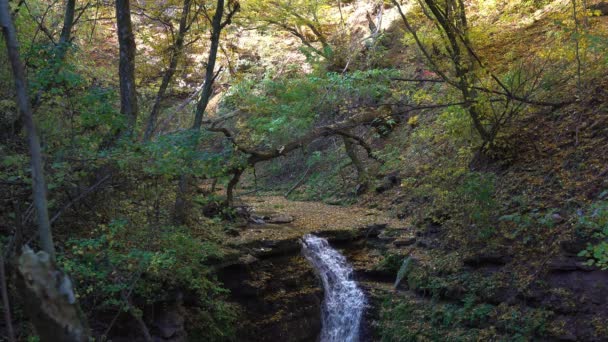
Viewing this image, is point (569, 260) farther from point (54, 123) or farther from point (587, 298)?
point (54, 123)

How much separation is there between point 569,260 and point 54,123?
674cm

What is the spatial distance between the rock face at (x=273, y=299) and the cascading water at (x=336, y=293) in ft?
0.56

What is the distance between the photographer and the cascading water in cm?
775

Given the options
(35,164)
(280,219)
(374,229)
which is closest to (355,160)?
(280,219)

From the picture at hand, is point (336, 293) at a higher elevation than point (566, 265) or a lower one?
lower

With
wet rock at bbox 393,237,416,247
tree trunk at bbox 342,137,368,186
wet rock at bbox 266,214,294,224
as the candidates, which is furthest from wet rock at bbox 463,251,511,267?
tree trunk at bbox 342,137,368,186

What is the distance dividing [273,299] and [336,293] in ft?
3.66

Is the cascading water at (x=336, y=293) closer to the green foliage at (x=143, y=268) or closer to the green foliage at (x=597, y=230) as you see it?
the green foliage at (x=143, y=268)

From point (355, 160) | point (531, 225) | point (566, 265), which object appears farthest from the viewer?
point (355, 160)

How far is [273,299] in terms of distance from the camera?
8.02 m

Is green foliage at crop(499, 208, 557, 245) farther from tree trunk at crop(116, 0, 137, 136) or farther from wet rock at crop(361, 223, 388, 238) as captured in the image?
tree trunk at crop(116, 0, 137, 136)

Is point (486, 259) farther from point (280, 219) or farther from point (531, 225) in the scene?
point (280, 219)

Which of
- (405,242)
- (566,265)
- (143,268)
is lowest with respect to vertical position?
(405,242)

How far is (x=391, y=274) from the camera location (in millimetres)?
8320
